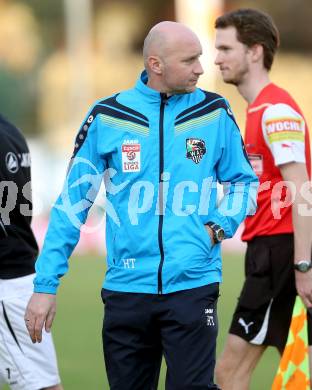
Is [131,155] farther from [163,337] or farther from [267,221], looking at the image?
[267,221]

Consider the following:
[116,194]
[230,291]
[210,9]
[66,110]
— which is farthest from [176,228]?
[66,110]

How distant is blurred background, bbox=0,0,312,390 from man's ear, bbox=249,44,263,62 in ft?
51.8

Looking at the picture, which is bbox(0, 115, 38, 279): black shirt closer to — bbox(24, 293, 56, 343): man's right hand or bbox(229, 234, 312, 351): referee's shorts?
bbox(24, 293, 56, 343): man's right hand

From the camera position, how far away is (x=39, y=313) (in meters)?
4.88

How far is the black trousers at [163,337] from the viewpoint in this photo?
4.93 m

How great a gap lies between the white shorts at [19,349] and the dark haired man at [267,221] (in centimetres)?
110

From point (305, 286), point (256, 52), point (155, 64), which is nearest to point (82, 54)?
point (256, 52)

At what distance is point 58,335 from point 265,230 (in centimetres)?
441

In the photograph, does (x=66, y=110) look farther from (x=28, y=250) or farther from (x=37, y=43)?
(x=28, y=250)

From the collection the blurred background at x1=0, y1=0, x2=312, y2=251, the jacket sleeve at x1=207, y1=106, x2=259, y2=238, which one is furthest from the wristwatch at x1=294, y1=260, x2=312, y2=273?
the blurred background at x1=0, y1=0, x2=312, y2=251

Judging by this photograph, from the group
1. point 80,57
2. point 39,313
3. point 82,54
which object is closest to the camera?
point 39,313

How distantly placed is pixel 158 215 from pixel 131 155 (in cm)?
31

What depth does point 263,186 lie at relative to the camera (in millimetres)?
6152

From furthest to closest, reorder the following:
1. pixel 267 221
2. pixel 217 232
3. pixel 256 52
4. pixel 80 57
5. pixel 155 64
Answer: pixel 80 57 < pixel 256 52 < pixel 267 221 < pixel 155 64 < pixel 217 232
